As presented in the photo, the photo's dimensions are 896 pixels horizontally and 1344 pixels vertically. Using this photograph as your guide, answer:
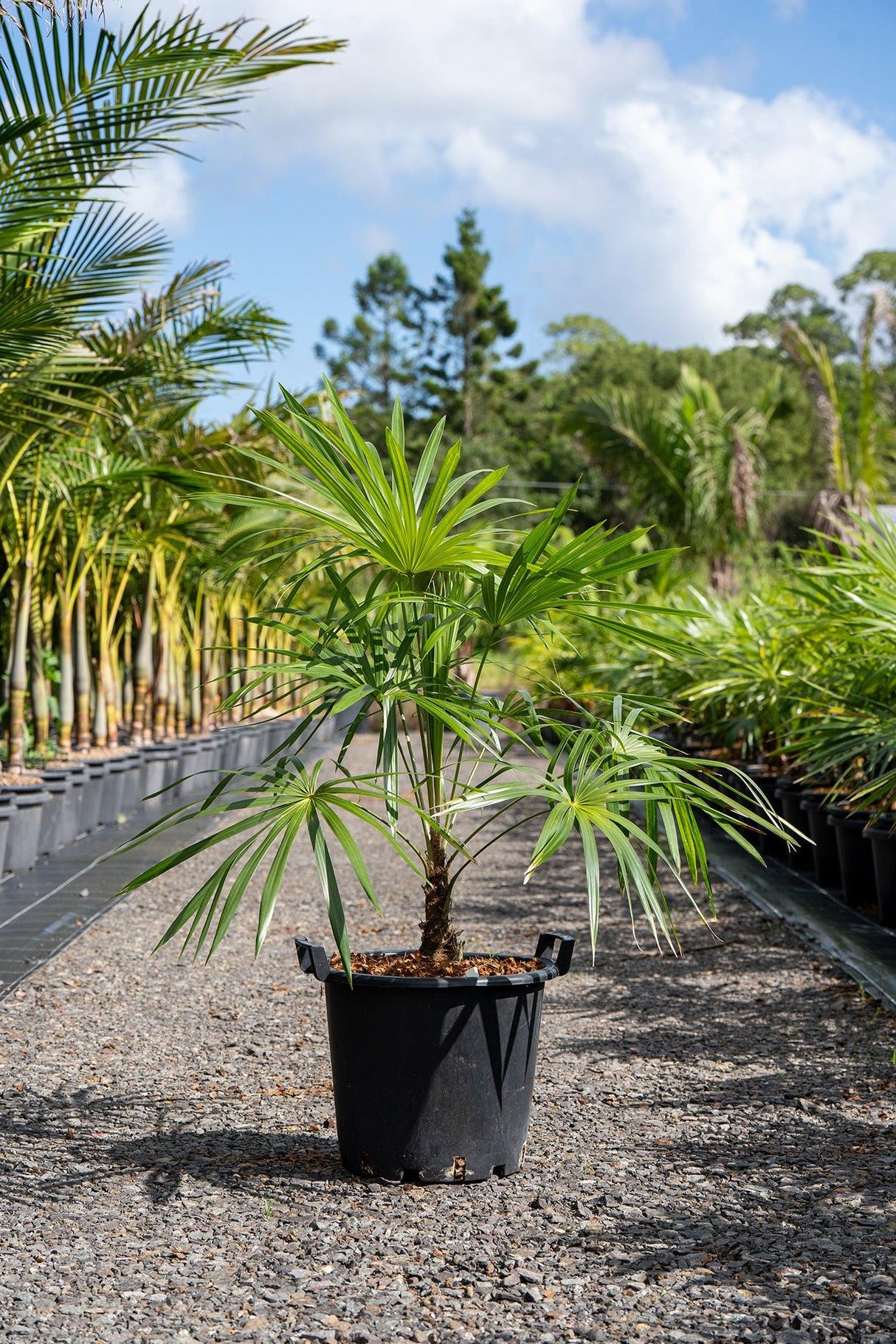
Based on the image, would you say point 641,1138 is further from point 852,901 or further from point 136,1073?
point 852,901

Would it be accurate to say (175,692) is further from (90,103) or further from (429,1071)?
(429,1071)

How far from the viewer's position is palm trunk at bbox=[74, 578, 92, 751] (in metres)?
7.98

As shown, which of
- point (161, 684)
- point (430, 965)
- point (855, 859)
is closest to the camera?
point (430, 965)

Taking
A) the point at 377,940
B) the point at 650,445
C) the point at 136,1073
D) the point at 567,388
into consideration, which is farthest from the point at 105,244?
the point at 567,388

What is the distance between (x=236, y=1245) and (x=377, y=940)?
111 inches

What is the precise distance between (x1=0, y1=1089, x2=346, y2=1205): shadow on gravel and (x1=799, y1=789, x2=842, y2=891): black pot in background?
12.6ft

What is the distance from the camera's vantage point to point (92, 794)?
24.7 feet

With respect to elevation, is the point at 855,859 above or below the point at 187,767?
below

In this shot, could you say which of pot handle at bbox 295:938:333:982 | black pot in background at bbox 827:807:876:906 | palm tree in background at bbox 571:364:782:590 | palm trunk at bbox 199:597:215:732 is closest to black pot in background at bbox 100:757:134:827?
palm trunk at bbox 199:597:215:732

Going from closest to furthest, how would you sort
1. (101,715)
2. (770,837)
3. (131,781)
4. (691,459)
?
(770,837), (131,781), (101,715), (691,459)

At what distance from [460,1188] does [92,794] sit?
5.37 meters

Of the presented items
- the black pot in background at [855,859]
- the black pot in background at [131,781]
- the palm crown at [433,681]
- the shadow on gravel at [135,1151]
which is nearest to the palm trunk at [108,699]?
the black pot in background at [131,781]

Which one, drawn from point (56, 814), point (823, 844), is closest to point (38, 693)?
point (56, 814)

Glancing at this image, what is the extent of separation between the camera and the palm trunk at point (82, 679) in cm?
798
